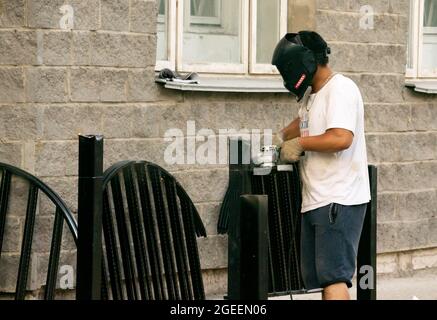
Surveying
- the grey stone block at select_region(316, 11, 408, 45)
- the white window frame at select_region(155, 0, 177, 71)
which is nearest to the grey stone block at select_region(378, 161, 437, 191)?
the grey stone block at select_region(316, 11, 408, 45)

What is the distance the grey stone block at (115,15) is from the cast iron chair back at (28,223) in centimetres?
124

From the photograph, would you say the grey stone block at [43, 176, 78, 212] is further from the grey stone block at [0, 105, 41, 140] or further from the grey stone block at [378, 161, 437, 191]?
the grey stone block at [378, 161, 437, 191]

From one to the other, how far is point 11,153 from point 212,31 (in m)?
2.11

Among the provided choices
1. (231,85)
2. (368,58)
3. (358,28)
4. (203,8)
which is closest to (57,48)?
(231,85)

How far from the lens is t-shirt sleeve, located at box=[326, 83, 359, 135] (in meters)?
6.60

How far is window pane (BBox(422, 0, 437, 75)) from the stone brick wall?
527 millimetres

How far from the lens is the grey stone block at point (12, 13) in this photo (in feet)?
25.6

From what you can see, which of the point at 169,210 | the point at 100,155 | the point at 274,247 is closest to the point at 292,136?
the point at 274,247

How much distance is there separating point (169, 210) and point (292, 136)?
1238mm

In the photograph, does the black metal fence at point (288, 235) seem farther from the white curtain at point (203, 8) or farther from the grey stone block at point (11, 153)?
the white curtain at point (203, 8)

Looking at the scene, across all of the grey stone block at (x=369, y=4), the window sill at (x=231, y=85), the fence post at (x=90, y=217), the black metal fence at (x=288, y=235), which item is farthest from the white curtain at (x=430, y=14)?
the fence post at (x=90, y=217)

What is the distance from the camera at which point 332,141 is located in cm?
Answer: 658
